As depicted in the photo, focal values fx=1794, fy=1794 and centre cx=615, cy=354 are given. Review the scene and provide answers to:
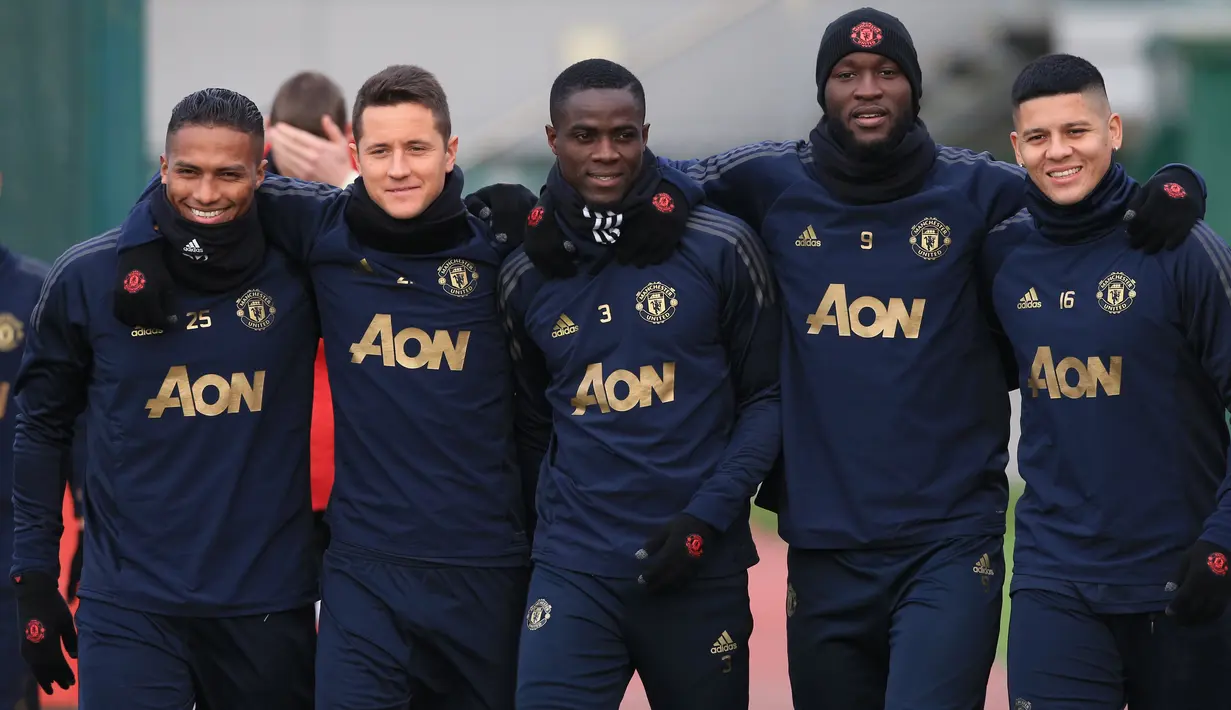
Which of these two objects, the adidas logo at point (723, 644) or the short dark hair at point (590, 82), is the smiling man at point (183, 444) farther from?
the adidas logo at point (723, 644)

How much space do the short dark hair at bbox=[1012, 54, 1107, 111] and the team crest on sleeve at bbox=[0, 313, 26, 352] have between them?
356 cm

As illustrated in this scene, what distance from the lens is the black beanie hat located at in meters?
5.25

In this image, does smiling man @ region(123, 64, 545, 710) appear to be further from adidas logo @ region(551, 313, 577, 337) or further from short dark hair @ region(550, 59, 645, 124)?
short dark hair @ region(550, 59, 645, 124)

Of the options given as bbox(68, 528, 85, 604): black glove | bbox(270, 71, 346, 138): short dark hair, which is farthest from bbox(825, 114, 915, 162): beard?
bbox(68, 528, 85, 604): black glove

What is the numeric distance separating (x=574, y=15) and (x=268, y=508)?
16.3 m

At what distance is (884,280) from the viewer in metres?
5.22

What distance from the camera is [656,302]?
204 inches

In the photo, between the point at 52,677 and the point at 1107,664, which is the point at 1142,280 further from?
the point at 52,677

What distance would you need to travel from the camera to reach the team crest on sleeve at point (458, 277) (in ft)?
17.5

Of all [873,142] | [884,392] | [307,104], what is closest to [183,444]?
[307,104]

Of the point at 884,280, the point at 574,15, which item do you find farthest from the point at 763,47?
the point at 884,280

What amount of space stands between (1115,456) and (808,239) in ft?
3.59

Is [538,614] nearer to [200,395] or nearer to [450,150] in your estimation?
[200,395]

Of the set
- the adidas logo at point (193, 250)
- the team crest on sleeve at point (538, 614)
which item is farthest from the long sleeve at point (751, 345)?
the adidas logo at point (193, 250)
